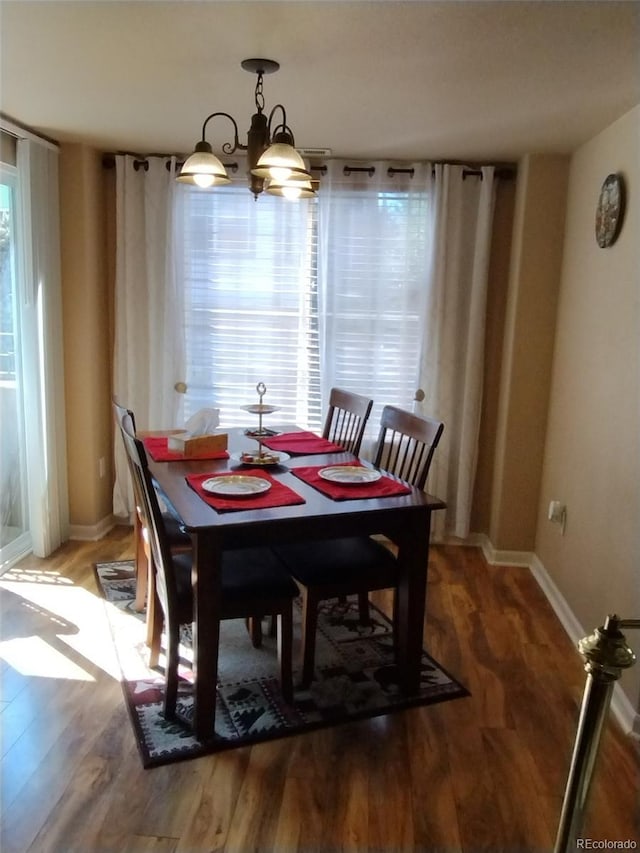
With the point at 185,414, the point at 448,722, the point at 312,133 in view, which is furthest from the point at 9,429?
the point at 448,722

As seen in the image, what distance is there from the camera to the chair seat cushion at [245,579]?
2.20 meters

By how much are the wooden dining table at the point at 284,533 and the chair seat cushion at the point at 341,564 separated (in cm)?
8

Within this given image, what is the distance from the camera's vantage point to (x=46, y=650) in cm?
265

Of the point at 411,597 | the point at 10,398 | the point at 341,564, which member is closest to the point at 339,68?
the point at 341,564

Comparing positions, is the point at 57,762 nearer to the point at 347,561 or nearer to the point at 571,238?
the point at 347,561

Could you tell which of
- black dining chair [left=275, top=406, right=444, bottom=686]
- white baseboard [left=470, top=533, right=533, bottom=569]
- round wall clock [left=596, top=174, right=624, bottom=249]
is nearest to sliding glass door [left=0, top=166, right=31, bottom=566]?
black dining chair [left=275, top=406, right=444, bottom=686]

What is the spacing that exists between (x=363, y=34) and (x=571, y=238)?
180 centimetres

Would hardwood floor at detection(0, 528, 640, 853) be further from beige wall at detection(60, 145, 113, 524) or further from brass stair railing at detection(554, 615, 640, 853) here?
beige wall at detection(60, 145, 113, 524)

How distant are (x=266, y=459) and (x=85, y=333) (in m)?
1.65

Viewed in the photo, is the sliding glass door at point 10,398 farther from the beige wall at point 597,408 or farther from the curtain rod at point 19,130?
the beige wall at point 597,408

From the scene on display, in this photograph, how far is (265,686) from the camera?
2463mm

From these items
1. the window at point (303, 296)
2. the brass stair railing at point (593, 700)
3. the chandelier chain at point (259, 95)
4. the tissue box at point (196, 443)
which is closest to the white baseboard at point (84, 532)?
the window at point (303, 296)

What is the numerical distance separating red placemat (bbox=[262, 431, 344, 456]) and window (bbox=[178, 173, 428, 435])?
0.76 m

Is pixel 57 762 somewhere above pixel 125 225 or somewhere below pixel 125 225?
below
